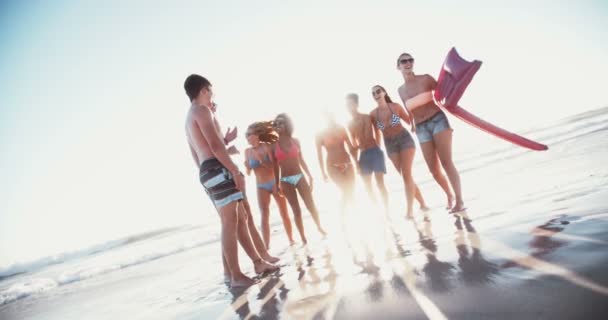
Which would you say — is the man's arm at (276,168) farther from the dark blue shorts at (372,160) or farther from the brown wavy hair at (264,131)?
the dark blue shorts at (372,160)

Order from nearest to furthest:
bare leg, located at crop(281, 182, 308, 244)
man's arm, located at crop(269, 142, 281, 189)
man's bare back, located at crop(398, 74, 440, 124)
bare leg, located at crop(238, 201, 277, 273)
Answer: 1. bare leg, located at crop(238, 201, 277, 273)
2. man's bare back, located at crop(398, 74, 440, 124)
3. man's arm, located at crop(269, 142, 281, 189)
4. bare leg, located at crop(281, 182, 308, 244)

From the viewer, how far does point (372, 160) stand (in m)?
5.43

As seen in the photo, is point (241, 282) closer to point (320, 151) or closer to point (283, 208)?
point (283, 208)

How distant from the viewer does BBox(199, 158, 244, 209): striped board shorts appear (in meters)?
3.33

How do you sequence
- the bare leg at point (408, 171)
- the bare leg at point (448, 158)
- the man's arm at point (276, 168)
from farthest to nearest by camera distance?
1. the man's arm at point (276, 168)
2. the bare leg at point (408, 171)
3. the bare leg at point (448, 158)

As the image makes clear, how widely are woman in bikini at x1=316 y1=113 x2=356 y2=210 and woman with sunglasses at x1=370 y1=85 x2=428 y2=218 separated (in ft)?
2.12

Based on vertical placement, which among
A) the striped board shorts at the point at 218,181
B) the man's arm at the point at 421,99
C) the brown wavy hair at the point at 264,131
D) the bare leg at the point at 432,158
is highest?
the brown wavy hair at the point at 264,131

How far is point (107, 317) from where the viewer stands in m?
3.82

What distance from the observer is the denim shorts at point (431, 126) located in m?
4.46

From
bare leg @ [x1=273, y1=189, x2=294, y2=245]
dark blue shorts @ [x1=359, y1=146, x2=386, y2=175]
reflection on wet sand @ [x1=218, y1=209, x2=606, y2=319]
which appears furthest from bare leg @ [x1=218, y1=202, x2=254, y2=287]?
dark blue shorts @ [x1=359, y1=146, x2=386, y2=175]

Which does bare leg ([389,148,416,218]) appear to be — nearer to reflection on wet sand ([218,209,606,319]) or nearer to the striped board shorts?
reflection on wet sand ([218,209,606,319])

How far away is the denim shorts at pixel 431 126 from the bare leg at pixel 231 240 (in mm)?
2918

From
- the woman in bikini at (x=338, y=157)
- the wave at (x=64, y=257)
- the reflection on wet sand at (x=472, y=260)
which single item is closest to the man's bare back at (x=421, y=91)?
the woman in bikini at (x=338, y=157)

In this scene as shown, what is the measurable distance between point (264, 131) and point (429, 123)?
2655 millimetres
